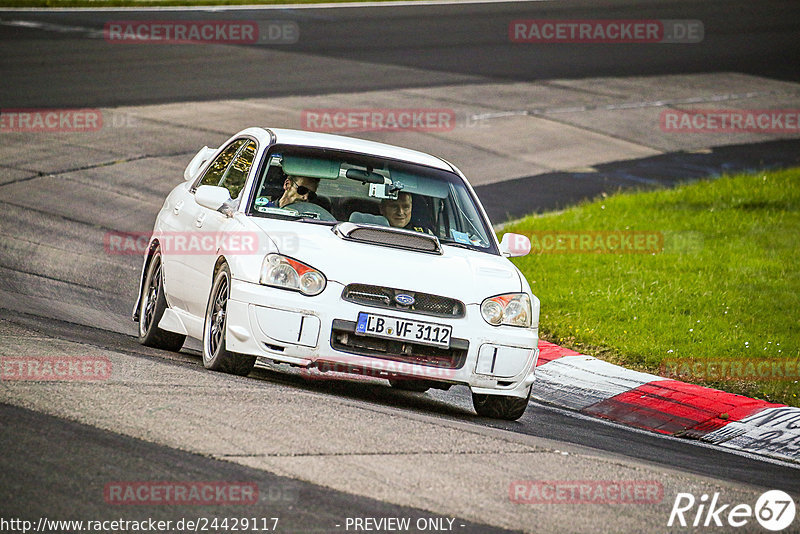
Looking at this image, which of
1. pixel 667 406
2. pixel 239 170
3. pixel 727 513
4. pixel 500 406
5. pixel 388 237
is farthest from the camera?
pixel 667 406

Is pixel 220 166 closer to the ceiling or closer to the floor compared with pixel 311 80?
closer to the floor

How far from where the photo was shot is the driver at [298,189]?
27.8ft

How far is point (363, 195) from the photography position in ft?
28.5

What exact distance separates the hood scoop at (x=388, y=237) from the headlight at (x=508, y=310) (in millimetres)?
518

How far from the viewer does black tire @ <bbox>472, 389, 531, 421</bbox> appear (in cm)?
820

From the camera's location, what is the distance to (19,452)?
549 cm

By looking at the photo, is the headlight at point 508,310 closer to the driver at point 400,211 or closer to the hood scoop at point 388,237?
the hood scoop at point 388,237

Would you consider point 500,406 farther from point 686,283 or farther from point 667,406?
point 686,283

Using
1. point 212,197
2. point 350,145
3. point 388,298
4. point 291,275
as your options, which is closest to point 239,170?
point 212,197

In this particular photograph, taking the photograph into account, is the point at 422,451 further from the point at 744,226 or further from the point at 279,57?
the point at 279,57

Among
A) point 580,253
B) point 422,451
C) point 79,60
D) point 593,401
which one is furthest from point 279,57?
point 422,451

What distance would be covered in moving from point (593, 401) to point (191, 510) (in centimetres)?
508

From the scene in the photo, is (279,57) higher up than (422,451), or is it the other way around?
(279,57)

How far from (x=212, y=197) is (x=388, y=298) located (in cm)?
152
